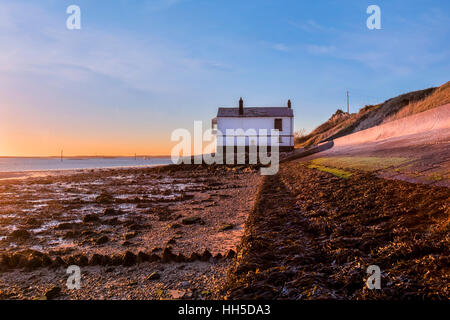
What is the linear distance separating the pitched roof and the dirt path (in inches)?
1493

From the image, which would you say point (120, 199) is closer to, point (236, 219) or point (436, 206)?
point (236, 219)

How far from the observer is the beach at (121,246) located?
130 inches

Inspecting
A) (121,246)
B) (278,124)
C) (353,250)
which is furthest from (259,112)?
(353,250)

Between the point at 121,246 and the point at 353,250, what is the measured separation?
4666 mm

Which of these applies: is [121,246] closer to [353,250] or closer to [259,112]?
[353,250]

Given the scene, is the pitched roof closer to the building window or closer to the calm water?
the building window

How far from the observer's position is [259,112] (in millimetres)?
41469

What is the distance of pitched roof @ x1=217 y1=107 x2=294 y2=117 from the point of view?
4075cm

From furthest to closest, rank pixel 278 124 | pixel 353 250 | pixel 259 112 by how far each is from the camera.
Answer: pixel 259 112 < pixel 278 124 < pixel 353 250

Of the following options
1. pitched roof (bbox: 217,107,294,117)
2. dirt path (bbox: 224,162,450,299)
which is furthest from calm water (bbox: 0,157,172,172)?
dirt path (bbox: 224,162,450,299)

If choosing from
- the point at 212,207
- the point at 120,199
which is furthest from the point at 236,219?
the point at 120,199

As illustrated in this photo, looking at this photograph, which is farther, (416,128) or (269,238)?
(416,128)

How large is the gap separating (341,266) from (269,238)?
0.93 metres
